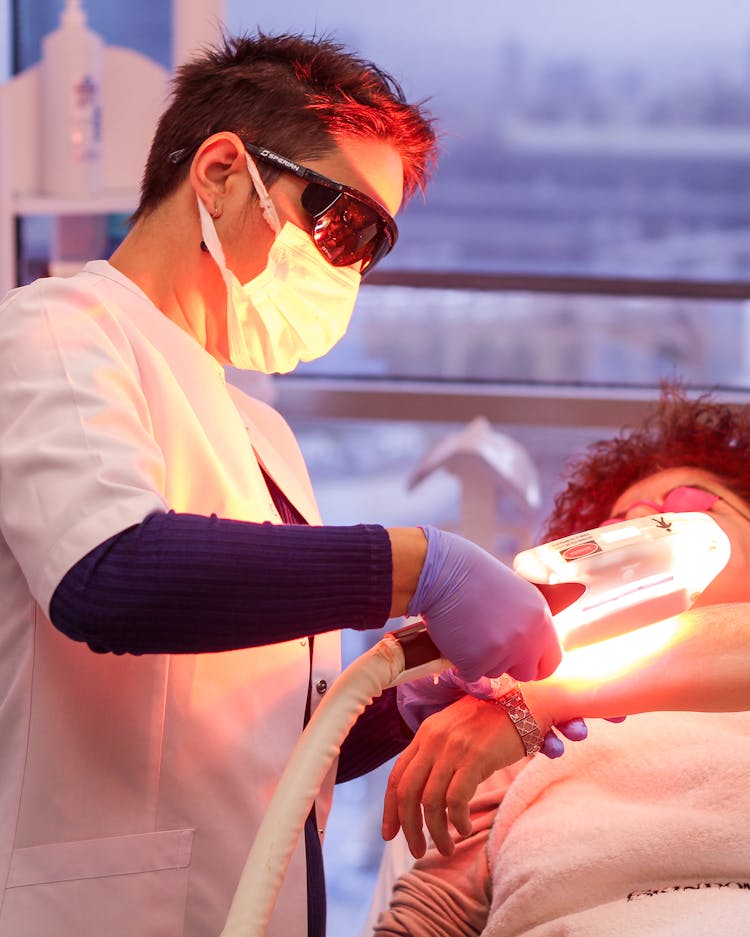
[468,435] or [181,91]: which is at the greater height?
[181,91]

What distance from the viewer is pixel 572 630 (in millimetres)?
1000

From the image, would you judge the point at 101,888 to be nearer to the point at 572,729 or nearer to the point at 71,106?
the point at 572,729

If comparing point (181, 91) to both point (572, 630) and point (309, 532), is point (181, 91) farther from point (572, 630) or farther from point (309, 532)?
point (572, 630)

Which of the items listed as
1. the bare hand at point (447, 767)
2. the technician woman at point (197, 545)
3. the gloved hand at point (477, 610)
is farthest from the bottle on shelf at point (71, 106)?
the gloved hand at point (477, 610)

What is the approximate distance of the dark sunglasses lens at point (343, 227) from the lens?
1.13 metres

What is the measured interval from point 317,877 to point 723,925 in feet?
1.34

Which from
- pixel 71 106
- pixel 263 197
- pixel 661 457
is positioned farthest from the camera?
pixel 71 106

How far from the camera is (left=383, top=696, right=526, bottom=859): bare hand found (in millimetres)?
1185

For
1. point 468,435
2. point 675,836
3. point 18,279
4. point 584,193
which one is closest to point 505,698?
point 675,836

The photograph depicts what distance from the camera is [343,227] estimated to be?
1.15 meters

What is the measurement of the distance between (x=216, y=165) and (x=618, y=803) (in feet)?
2.82

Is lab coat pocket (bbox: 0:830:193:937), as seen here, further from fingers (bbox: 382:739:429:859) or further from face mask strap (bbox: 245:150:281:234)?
face mask strap (bbox: 245:150:281:234)

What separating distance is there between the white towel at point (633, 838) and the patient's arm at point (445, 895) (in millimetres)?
40

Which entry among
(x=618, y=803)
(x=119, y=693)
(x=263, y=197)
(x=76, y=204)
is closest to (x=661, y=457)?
(x=618, y=803)
